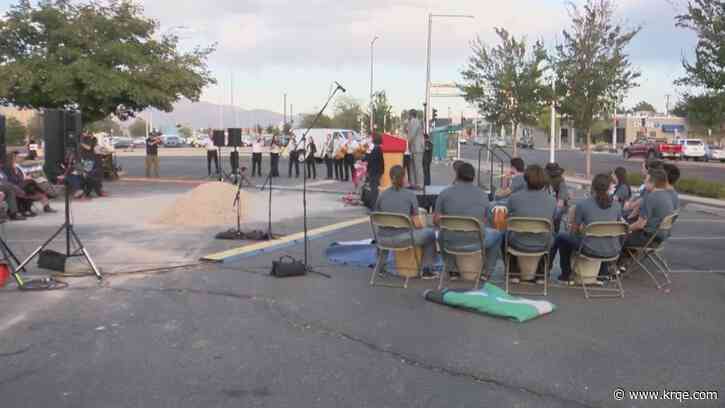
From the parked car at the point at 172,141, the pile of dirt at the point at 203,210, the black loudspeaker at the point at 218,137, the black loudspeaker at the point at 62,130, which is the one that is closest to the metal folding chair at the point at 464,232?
the black loudspeaker at the point at 62,130

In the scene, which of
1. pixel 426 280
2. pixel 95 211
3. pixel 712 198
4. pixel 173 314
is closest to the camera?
pixel 173 314

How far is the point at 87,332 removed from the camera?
6633 mm

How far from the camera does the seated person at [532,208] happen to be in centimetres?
820

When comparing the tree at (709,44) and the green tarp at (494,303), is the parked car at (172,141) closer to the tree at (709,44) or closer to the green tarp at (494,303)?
the tree at (709,44)

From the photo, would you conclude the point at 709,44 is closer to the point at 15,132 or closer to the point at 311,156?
the point at 311,156

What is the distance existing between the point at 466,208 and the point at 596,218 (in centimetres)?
147

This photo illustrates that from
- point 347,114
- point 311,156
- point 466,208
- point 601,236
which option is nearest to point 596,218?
point 601,236

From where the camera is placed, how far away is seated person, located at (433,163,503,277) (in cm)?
856

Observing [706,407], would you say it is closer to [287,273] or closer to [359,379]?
[359,379]

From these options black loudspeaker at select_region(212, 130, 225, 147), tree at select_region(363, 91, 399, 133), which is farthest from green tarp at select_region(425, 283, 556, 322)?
tree at select_region(363, 91, 399, 133)

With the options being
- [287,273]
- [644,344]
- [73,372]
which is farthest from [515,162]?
[73,372]

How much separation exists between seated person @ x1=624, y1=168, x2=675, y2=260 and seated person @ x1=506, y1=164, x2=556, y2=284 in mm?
1131

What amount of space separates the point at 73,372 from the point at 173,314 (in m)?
1.85

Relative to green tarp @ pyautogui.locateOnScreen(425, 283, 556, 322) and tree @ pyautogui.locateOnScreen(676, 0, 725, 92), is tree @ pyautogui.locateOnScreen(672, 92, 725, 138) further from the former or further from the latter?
green tarp @ pyautogui.locateOnScreen(425, 283, 556, 322)
